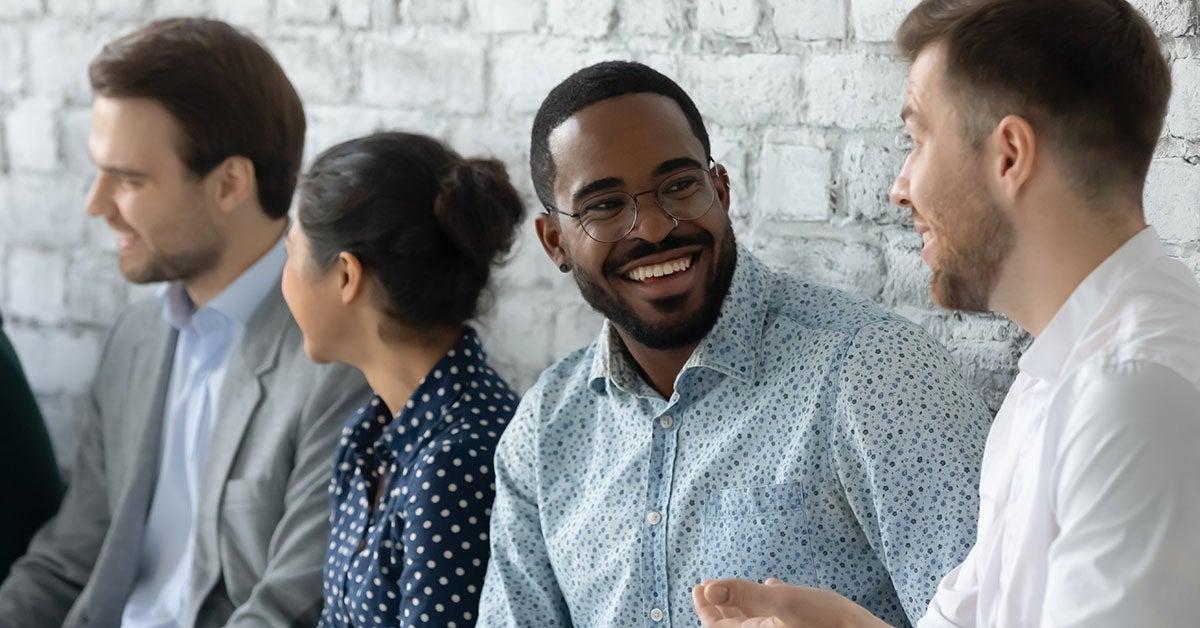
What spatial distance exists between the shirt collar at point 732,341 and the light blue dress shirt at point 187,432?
0.96 meters

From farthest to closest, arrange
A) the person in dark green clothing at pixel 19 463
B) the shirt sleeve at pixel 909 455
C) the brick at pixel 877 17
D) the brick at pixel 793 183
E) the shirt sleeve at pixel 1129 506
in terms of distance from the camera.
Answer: the person in dark green clothing at pixel 19 463 → the brick at pixel 793 183 → the brick at pixel 877 17 → the shirt sleeve at pixel 909 455 → the shirt sleeve at pixel 1129 506

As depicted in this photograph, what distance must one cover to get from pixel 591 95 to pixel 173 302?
1.20 meters

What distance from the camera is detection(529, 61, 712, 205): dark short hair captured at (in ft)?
5.86

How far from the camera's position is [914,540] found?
153 centimetres

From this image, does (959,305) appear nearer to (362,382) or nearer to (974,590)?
(974,590)

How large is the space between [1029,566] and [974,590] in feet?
0.46

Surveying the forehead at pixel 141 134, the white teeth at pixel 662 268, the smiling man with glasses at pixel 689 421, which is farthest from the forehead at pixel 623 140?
the forehead at pixel 141 134

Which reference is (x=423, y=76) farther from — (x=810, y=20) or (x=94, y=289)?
(x=94, y=289)

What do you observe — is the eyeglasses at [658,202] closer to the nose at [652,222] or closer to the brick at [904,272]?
the nose at [652,222]

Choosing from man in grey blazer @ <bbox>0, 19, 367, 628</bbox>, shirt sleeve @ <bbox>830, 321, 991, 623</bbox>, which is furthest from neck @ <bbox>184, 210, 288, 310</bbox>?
shirt sleeve @ <bbox>830, 321, 991, 623</bbox>

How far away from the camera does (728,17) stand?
7.13 feet

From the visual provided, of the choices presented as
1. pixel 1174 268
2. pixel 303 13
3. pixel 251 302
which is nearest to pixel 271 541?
pixel 251 302

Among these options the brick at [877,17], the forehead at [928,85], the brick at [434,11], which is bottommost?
the brick at [434,11]

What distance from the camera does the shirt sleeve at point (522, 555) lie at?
189cm
